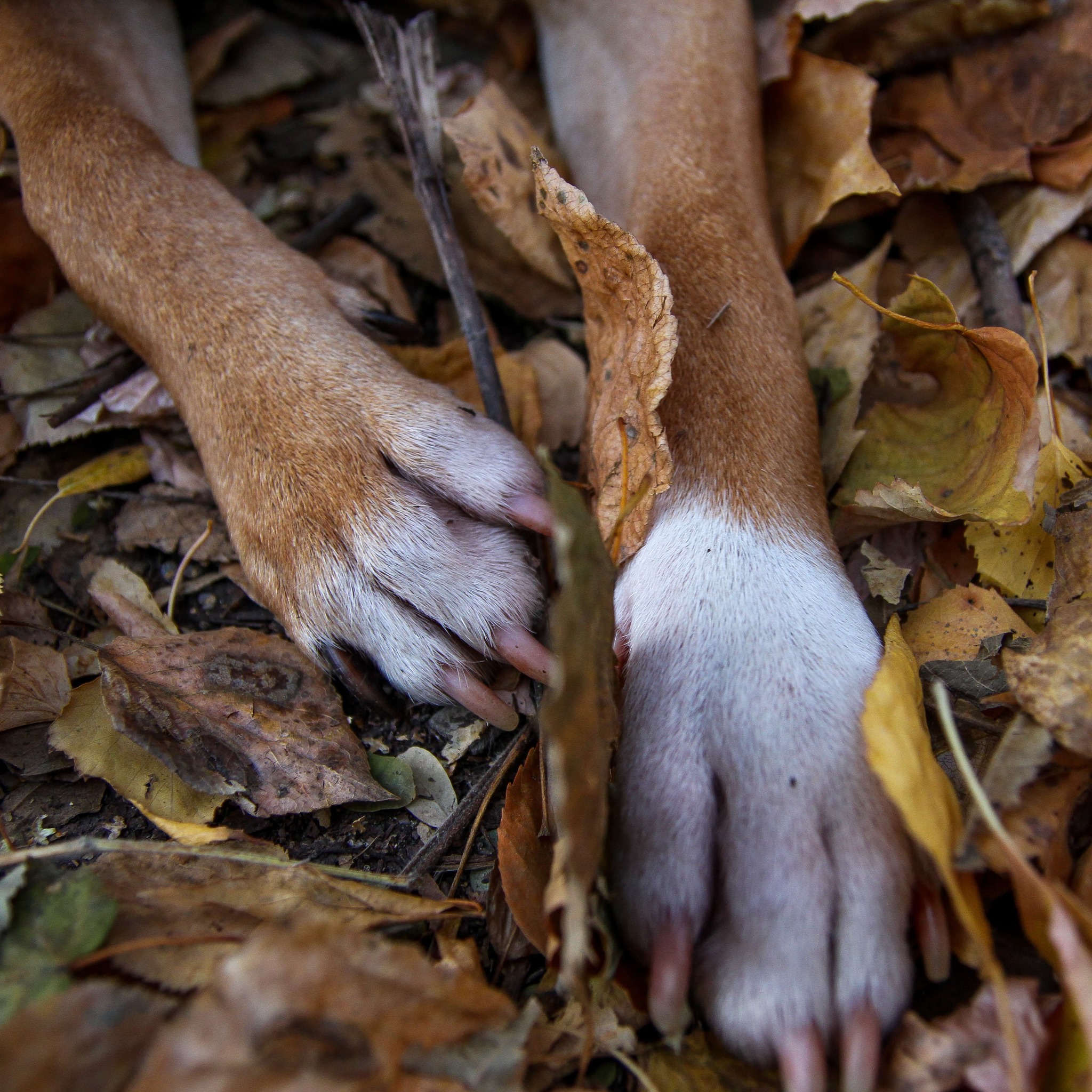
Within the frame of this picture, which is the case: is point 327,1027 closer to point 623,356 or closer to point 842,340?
point 623,356

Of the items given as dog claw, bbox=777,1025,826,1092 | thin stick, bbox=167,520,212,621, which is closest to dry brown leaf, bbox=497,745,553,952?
dog claw, bbox=777,1025,826,1092

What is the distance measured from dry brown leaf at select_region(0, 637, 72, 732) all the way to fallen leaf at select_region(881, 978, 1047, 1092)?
130 cm

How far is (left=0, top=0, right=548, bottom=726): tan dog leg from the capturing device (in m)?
1.17

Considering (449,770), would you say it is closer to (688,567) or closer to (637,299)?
(688,567)

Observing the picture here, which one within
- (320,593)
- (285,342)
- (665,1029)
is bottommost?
(665,1029)

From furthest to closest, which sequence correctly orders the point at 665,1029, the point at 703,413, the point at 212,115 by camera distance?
the point at 212,115, the point at 703,413, the point at 665,1029

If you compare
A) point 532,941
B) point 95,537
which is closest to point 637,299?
point 532,941

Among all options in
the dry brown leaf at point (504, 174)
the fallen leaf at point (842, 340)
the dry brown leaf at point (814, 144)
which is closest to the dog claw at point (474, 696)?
the fallen leaf at point (842, 340)

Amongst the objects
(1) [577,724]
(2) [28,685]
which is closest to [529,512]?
(1) [577,724]

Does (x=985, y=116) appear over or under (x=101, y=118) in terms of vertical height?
over

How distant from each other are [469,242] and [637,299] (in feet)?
2.43

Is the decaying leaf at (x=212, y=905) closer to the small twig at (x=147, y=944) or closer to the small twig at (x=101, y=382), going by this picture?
the small twig at (x=147, y=944)

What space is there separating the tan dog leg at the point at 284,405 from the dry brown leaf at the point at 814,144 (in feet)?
3.01

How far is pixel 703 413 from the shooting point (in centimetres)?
125
